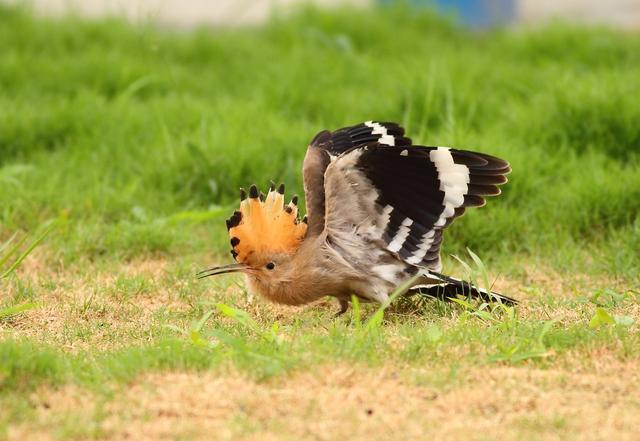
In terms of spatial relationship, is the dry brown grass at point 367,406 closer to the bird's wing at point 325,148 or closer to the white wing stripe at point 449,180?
the white wing stripe at point 449,180

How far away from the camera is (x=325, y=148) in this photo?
15.2 ft

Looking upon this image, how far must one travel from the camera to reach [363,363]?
3.49 m

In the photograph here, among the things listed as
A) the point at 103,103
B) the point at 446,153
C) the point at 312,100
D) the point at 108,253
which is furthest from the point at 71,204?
the point at 446,153

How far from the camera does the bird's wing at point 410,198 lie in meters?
4.23

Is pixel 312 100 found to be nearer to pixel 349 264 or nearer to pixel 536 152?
pixel 536 152

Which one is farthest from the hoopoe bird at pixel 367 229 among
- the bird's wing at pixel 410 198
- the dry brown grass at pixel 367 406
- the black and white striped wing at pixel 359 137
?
the dry brown grass at pixel 367 406

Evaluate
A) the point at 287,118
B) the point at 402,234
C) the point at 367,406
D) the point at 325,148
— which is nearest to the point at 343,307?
the point at 402,234

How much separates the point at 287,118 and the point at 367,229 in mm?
2798

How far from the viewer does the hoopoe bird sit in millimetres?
4250

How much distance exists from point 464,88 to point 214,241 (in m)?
2.24

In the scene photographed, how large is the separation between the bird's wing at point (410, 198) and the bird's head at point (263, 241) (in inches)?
7.4

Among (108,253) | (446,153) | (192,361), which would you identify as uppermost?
(446,153)

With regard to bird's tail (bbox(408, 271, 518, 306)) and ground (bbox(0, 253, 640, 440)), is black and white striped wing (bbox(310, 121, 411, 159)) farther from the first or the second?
ground (bbox(0, 253, 640, 440))

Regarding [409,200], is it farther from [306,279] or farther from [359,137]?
[359,137]
